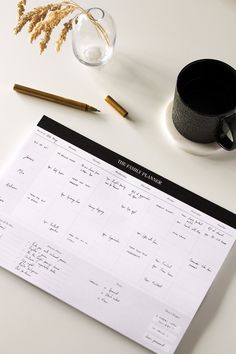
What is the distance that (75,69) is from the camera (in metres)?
0.91

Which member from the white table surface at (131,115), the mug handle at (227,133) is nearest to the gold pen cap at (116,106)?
the white table surface at (131,115)

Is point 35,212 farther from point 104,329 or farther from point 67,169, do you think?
point 104,329

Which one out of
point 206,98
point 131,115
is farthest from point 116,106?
point 206,98

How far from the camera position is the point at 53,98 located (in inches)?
34.8

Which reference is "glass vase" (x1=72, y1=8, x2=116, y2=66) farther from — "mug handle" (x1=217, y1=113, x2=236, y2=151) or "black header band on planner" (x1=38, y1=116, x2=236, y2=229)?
"mug handle" (x1=217, y1=113, x2=236, y2=151)

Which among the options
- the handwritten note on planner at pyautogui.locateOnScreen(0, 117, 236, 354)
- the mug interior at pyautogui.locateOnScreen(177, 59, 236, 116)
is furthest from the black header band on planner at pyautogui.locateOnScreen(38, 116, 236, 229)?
the mug interior at pyautogui.locateOnScreen(177, 59, 236, 116)

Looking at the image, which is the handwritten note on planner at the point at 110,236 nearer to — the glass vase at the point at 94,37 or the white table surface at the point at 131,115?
the white table surface at the point at 131,115

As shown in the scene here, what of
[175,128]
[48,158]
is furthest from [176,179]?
[48,158]

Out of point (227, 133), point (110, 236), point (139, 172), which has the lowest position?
point (110, 236)

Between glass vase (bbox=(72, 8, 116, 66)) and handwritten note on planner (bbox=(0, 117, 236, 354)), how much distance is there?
141 millimetres

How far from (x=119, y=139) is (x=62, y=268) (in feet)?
0.73

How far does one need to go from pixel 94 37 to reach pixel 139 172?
243 millimetres

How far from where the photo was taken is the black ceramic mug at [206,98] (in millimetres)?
799

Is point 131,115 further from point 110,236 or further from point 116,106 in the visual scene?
point 110,236
